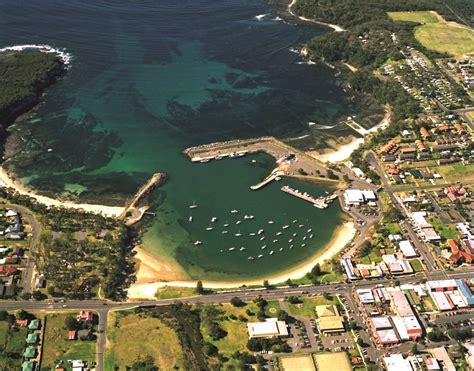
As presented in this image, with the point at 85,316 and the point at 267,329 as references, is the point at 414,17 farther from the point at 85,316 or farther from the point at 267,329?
the point at 85,316

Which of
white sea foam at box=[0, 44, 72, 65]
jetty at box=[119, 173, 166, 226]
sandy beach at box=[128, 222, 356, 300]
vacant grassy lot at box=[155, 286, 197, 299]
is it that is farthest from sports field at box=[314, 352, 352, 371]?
white sea foam at box=[0, 44, 72, 65]

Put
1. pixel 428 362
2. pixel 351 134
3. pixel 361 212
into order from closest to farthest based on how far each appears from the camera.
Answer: pixel 428 362, pixel 361 212, pixel 351 134

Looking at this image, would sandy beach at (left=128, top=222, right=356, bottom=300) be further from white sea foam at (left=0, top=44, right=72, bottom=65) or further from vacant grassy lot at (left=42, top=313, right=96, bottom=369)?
white sea foam at (left=0, top=44, right=72, bottom=65)

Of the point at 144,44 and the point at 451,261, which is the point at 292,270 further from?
the point at 144,44

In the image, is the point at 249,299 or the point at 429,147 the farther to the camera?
the point at 429,147

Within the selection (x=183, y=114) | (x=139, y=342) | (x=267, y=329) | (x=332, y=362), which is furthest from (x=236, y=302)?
(x=183, y=114)

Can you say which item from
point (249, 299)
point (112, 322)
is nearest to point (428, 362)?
point (249, 299)
